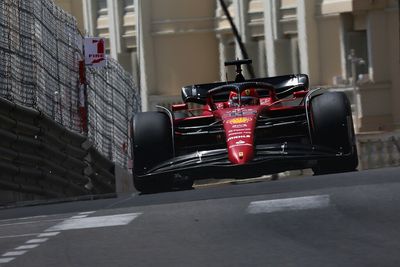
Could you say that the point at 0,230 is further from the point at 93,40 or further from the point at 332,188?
the point at 93,40

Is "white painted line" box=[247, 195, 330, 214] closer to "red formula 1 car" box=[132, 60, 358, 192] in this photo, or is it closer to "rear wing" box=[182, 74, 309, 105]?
"red formula 1 car" box=[132, 60, 358, 192]

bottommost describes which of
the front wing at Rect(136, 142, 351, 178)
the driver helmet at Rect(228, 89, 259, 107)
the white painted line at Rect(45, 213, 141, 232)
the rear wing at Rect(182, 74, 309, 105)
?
A: the white painted line at Rect(45, 213, 141, 232)

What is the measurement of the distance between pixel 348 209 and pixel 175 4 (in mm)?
38866

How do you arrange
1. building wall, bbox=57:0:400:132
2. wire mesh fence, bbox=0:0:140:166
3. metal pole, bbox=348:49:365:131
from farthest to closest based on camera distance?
building wall, bbox=57:0:400:132 < metal pole, bbox=348:49:365:131 < wire mesh fence, bbox=0:0:140:166

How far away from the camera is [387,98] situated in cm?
4053

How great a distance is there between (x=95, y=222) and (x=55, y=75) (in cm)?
1120

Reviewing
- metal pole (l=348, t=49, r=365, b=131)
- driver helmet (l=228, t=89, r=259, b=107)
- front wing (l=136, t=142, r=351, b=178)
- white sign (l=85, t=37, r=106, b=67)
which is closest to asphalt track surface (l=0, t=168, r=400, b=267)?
front wing (l=136, t=142, r=351, b=178)

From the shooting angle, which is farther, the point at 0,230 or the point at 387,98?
the point at 387,98

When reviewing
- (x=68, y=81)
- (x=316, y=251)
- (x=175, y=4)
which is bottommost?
(x=316, y=251)

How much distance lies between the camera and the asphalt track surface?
9273 millimetres

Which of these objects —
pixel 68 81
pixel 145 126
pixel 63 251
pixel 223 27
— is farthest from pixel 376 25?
pixel 63 251

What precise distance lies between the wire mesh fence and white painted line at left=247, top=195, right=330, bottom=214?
25.4 feet

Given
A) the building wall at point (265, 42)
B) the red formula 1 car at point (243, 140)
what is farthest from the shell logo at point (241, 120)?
the building wall at point (265, 42)

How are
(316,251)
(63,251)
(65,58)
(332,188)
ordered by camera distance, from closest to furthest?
(316,251) < (63,251) < (332,188) < (65,58)
